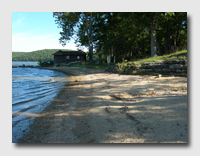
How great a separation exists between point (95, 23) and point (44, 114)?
27.9 metres

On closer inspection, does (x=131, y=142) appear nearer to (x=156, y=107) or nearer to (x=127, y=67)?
(x=156, y=107)

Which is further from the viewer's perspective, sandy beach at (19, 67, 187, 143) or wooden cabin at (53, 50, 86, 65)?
wooden cabin at (53, 50, 86, 65)

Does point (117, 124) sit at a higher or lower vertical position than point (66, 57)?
lower

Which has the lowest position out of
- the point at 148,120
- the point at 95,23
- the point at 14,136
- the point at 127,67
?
the point at 14,136

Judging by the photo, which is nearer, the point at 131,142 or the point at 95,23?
the point at 131,142

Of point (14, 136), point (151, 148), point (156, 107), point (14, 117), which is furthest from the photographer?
point (14, 117)

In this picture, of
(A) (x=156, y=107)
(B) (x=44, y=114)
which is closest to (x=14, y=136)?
(B) (x=44, y=114)

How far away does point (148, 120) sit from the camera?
3506 mm

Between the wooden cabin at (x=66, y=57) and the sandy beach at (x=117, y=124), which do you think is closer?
the sandy beach at (x=117, y=124)

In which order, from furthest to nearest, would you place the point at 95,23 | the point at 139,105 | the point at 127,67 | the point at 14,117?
the point at 95,23 → the point at 127,67 → the point at 14,117 → the point at 139,105

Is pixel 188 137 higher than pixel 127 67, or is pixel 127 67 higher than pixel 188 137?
pixel 127 67

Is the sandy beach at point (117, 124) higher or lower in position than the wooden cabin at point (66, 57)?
lower

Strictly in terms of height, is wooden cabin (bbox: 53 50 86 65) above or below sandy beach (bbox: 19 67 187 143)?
above

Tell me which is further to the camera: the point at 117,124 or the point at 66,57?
the point at 66,57
